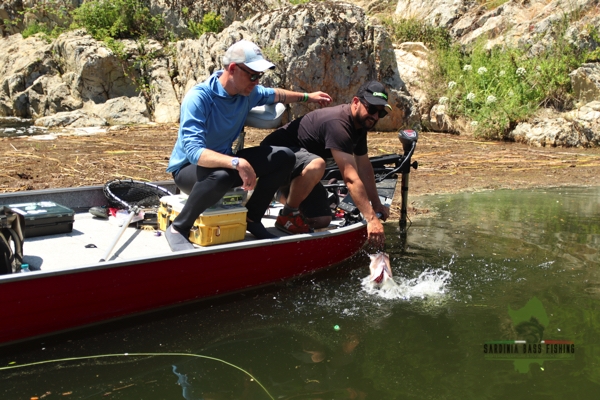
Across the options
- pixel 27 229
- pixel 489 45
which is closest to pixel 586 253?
pixel 27 229

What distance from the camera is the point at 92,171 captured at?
9.07 metres

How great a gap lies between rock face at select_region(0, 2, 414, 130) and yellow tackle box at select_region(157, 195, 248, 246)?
Answer: 28.7 feet

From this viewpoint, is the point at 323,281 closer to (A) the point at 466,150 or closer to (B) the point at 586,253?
(B) the point at 586,253

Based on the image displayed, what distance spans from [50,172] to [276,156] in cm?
508

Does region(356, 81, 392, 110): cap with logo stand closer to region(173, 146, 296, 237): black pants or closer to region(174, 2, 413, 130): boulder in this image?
region(173, 146, 296, 237): black pants

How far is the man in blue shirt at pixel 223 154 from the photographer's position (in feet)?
15.2

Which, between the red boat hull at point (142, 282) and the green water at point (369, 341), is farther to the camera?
the red boat hull at point (142, 282)

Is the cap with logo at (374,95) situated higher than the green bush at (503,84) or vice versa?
the cap with logo at (374,95)

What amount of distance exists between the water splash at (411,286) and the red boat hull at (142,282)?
56 cm

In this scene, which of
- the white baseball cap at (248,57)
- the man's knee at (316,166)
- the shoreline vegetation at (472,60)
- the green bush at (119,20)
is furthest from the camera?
the green bush at (119,20)

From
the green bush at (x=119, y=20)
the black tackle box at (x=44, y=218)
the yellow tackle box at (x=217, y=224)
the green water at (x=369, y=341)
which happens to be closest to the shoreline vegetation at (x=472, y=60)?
the green bush at (x=119, y=20)

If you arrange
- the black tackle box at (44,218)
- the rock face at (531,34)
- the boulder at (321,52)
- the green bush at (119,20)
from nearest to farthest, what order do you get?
the black tackle box at (44,218) < the rock face at (531,34) < the boulder at (321,52) < the green bush at (119,20)

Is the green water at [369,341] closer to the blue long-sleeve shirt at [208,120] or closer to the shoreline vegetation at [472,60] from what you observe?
the blue long-sleeve shirt at [208,120]

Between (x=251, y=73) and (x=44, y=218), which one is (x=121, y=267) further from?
(x=251, y=73)
